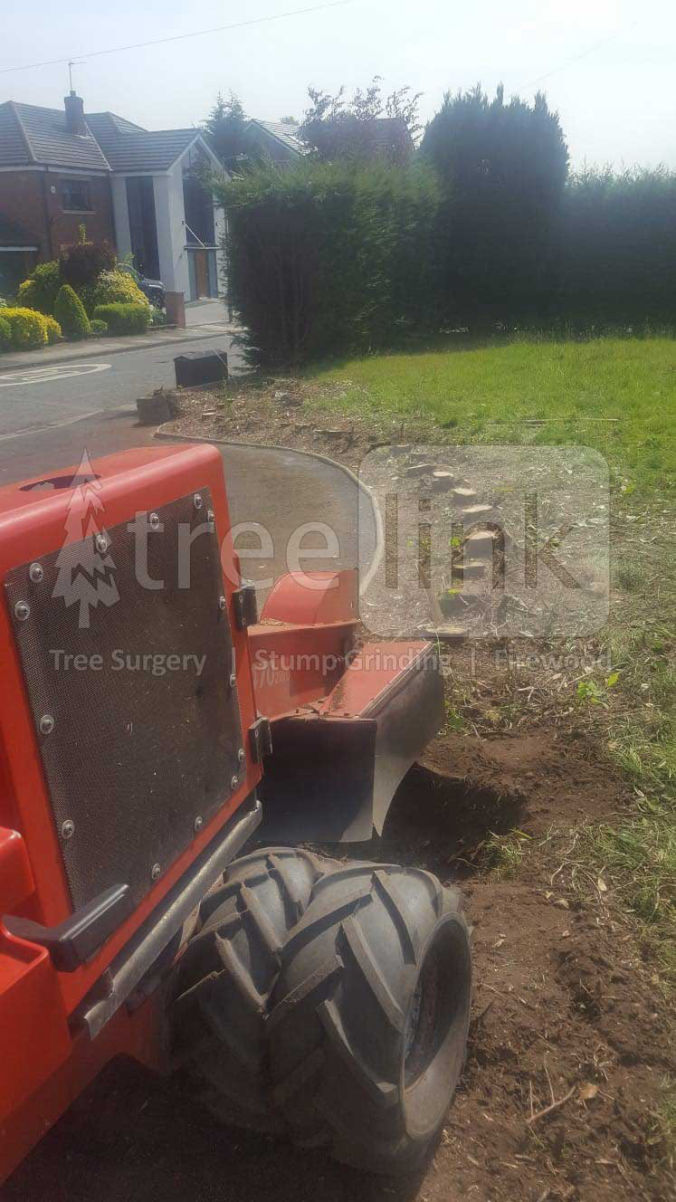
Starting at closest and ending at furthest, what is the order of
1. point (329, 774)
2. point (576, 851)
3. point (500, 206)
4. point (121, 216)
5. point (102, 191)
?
point (329, 774)
point (576, 851)
point (500, 206)
point (102, 191)
point (121, 216)

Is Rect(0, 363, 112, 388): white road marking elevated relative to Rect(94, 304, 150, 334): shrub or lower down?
elevated

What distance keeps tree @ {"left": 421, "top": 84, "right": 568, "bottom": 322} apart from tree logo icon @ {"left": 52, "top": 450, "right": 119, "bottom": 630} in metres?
22.0

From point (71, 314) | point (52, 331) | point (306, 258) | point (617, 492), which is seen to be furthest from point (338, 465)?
point (71, 314)

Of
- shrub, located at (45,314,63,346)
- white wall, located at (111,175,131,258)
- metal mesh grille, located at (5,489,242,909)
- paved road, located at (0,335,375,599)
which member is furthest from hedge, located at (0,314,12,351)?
metal mesh grille, located at (5,489,242,909)

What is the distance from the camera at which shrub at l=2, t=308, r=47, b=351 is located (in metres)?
25.5

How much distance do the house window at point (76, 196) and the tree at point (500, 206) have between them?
70.1ft

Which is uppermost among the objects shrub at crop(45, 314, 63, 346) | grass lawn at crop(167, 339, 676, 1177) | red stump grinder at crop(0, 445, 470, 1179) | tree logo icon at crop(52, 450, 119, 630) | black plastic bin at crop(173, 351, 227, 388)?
tree logo icon at crop(52, 450, 119, 630)

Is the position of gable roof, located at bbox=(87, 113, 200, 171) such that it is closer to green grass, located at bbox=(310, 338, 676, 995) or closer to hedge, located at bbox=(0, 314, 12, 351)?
hedge, located at bbox=(0, 314, 12, 351)

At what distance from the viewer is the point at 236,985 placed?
198 centimetres

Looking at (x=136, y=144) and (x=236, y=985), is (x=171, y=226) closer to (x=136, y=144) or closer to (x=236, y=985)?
(x=136, y=144)

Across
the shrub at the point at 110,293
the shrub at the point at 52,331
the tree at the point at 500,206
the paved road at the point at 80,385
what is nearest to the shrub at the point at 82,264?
the shrub at the point at 110,293

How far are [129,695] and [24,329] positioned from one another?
26.2 metres

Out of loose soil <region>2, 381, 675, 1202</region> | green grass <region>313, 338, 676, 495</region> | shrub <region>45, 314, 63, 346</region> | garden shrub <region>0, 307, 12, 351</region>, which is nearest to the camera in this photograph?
loose soil <region>2, 381, 675, 1202</region>

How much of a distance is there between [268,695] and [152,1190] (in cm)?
137
